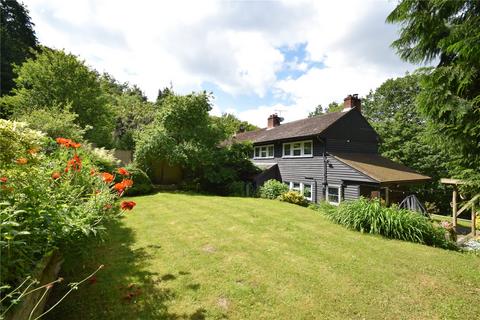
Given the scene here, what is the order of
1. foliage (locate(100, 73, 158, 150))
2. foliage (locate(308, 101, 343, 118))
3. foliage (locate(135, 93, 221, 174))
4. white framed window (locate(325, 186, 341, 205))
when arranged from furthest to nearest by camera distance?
foliage (locate(308, 101, 343, 118)) < foliage (locate(100, 73, 158, 150)) < foliage (locate(135, 93, 221, 174)) < white framed window (locate(325, 186, 341, 205))

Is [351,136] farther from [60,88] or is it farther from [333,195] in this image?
[60,88]

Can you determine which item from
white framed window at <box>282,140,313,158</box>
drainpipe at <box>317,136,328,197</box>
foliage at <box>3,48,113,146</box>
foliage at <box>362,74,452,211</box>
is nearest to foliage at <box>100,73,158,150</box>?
foliage at <box>3,48,113,146</box>

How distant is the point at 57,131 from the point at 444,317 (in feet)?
50.6

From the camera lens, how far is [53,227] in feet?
9.11

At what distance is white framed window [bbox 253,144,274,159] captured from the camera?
2033 centimetres

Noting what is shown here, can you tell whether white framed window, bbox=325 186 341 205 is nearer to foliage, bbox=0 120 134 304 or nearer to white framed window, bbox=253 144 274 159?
white framed window, bbox=253 144 274 159

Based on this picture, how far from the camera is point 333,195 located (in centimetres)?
1509

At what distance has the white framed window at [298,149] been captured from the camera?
16.8 m

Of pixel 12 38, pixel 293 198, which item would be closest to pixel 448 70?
pixel 293 198

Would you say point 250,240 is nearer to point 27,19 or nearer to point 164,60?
point 164,60

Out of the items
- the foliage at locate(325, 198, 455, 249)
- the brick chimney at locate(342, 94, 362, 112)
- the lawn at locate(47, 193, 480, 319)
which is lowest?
the lawn at locate(47, 193, 480, 319)

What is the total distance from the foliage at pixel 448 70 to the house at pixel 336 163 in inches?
227

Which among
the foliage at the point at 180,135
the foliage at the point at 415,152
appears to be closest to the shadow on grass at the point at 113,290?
the foliage at the point at 180,135

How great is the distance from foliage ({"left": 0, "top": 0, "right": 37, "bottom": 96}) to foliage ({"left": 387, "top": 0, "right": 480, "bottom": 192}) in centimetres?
3010
